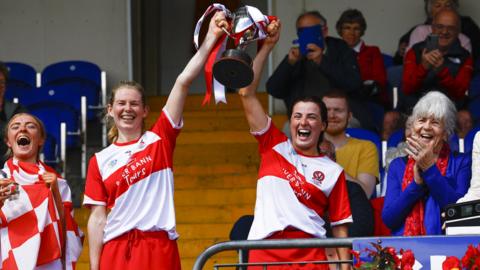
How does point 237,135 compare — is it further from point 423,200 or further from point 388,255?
point 388,255

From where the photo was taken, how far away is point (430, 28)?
42.0 feet

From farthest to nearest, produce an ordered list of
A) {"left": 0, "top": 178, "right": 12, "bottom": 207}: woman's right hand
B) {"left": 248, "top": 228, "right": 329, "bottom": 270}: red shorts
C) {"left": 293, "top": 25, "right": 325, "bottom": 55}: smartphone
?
1. {"left": 293, "top": 25, "right": 325, "bottom": 55}: smartphone
2. {"left": 0, "top": 178, "right": 12, "bottom": 207}: woman's right hand
3. {"left": 248, "top": 228, "right": 329, "bottom": 270}: red shorts

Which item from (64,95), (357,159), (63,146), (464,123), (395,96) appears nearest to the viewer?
(357,159)

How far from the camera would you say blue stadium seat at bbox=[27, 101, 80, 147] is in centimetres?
1234

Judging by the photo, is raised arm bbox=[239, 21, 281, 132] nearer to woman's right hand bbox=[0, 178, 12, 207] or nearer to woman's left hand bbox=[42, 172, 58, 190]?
woman's left hand bbox=[42, 172, 58, 190]

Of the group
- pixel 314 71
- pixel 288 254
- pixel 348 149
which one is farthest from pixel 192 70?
pixel 314 71

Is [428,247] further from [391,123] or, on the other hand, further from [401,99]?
[401,99]

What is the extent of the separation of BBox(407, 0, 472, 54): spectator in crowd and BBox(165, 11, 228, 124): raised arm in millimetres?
5143

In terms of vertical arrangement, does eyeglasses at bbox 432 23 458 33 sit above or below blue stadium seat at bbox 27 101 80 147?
above

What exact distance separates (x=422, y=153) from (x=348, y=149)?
1.63m

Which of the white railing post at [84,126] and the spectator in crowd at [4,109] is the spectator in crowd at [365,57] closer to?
the white railing post at [84,126]

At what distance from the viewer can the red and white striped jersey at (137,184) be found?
7559 millimetres

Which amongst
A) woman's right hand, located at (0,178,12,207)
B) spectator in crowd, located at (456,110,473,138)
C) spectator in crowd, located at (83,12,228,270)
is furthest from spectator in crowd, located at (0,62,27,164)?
spectator in crowd, located at (456,110,473,138)

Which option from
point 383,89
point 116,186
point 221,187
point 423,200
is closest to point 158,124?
point 116,186
